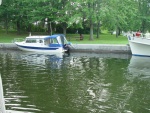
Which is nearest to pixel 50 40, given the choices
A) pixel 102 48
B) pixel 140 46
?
pixel 102 48

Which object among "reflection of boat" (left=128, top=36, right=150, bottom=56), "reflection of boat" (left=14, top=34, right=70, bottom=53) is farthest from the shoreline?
"reflection of boat" (left=14, top=34, right=70, bottom=53)

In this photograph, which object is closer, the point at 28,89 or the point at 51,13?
the point at 28,89

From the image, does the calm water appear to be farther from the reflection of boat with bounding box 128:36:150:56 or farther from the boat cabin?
the boat cabin

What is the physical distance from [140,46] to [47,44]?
12045 millimetres

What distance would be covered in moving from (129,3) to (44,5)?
1486cm

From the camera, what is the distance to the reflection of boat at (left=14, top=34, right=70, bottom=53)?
1390 inches

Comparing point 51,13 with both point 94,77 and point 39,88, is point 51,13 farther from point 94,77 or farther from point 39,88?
point 39,88

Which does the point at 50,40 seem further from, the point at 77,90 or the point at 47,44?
the point at 77,90

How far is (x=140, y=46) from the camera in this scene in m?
32.1

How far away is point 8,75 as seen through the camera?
726 inches

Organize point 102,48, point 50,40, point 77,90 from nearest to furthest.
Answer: point 77,90
point 102,48
point 50,40

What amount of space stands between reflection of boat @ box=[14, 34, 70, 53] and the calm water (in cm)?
1425

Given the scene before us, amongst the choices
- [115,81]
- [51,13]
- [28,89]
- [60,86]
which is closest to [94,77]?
[115,81]

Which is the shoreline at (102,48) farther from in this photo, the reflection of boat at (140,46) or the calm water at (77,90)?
the calm water at (77,90)
